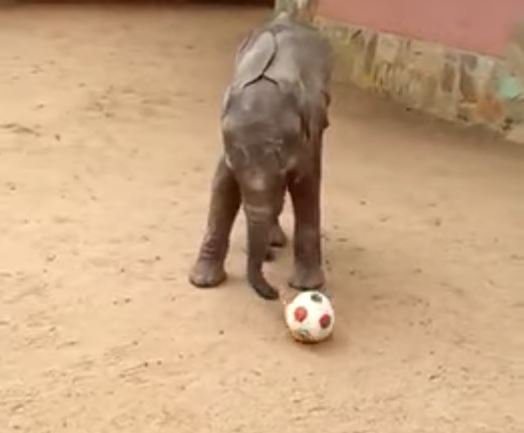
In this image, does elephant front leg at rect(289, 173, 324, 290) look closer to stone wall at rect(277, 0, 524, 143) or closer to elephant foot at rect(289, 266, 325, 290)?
elephant foot at rect(289, 266, 325, 290)

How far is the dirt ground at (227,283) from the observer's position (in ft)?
6.35

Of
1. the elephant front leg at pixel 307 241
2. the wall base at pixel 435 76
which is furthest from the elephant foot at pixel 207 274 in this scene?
the wall base at pixel 435 76

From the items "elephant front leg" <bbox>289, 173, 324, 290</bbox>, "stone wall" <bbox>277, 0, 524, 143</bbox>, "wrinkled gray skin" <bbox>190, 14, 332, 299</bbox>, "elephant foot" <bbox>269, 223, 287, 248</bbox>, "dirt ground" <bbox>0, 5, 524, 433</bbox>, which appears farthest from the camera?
"stone wall" <bbox>277, 0, 524, 143</bbox>

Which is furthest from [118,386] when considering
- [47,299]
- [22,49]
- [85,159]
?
[22,49]

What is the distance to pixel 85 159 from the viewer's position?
316cm

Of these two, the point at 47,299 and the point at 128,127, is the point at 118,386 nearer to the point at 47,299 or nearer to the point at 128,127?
the point at 47,299

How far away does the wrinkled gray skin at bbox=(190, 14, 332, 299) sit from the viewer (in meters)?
2.08

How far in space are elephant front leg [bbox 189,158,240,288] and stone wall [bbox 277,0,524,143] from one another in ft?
5.13

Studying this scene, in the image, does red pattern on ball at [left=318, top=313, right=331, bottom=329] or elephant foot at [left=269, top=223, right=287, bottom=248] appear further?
elephant foot at [left=269, top=223, right=287, bottom=248]

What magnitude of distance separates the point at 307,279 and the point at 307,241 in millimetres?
81

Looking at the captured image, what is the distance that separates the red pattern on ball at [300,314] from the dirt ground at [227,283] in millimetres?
56

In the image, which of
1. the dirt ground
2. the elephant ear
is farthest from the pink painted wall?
the elephant ear

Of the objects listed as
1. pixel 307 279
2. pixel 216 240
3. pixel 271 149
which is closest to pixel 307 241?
pixel 307 279

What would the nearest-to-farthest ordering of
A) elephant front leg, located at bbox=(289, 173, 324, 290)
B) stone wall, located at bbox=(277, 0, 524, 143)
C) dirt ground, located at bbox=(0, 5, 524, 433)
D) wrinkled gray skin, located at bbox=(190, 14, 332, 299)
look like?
dirt ground, located at bbox=(0, 5, 524, 433)
wrinkled gray skin, located at bbox=(190, 14, 332, 299)
elephant front leg, located at bbox=(289, 173, 324, 290)
stone wall, located at bbox=(277, 0, 524, 143)
